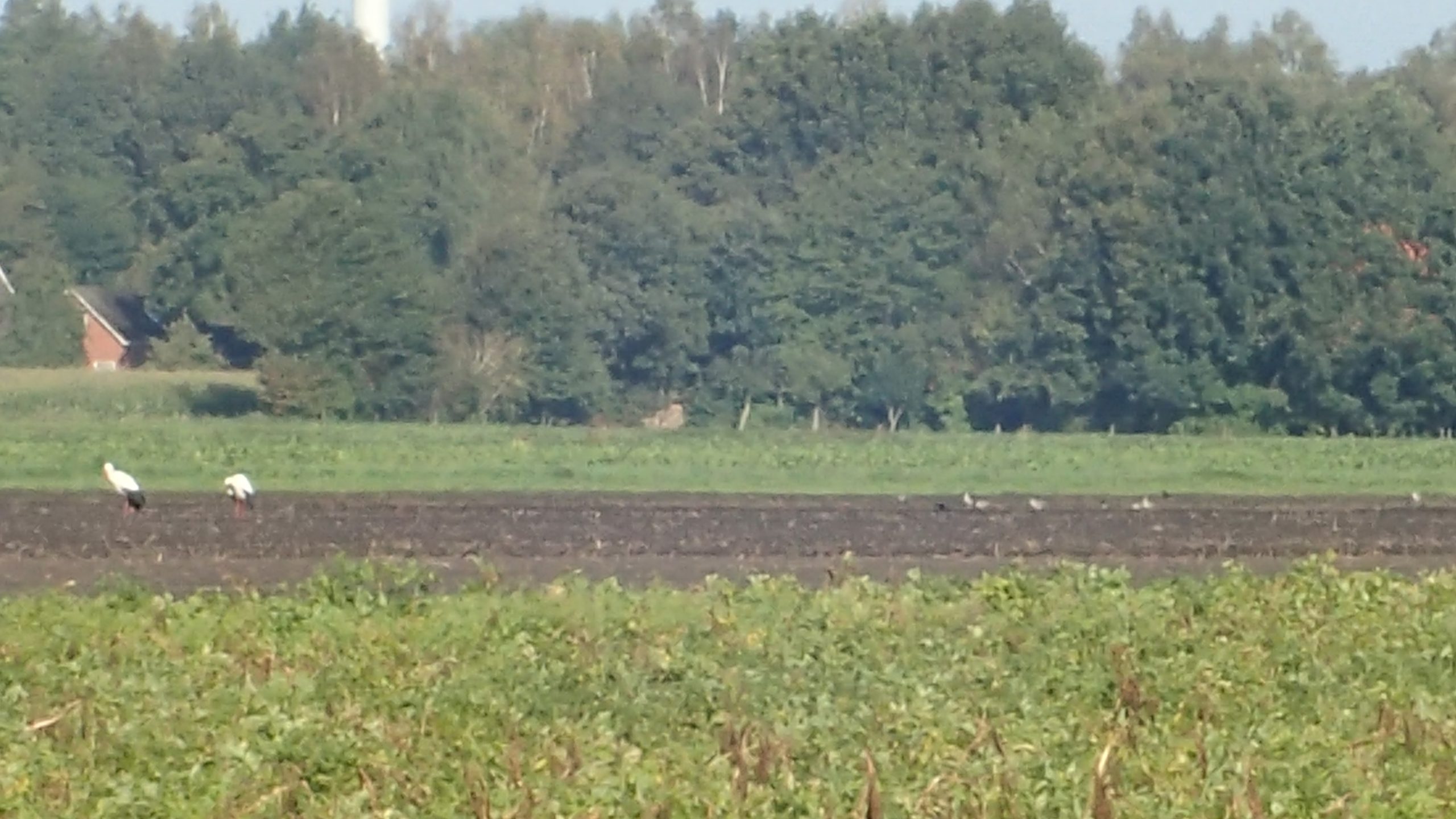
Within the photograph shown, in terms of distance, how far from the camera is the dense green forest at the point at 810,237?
6712cm

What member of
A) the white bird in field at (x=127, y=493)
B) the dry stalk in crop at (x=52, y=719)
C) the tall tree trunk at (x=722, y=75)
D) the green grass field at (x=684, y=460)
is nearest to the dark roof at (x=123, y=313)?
the green grass field at (x=684, y=460)

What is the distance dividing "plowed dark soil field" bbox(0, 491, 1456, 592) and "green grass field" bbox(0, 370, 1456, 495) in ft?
20.7

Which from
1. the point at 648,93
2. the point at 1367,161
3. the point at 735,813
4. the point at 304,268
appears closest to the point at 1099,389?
the point at 1367,161

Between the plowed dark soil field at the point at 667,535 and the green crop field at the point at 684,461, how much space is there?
20.9 feet

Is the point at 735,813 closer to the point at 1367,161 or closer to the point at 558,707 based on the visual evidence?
the point at 558,707

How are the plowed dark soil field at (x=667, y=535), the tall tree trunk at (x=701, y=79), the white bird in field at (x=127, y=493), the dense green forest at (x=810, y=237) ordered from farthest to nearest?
the tall tree trunk at (x=701, y=79)
the dense green forest at (x=810, y=237)
the white bird in field at (x=127, y=493)
the plowed dark soil field at (x=667, y=535)

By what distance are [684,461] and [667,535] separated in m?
18.6

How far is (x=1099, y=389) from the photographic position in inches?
2734

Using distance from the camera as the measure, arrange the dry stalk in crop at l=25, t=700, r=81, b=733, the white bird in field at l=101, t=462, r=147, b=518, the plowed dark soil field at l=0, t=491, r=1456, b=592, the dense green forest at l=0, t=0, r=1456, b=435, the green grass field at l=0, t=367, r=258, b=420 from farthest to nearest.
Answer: the dense green forest at l=0, t=0, r=1456, b=435 < the green grass field at l=0, t=367, r=258, b=420 < the white bird in field at l=101, t=462, r=147, b=518 < the plowed dark soil field at l=0, t=491, r=1456, b=592 < the dry stalk in crop at l=25, t=700, r=81, b=733

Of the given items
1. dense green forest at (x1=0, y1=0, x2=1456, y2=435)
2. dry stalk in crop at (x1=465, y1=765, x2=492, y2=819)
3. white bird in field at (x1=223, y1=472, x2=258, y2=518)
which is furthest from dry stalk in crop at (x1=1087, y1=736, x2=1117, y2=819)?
dense green forest at (x1=0, y1=0, x2=1456, y2=435)

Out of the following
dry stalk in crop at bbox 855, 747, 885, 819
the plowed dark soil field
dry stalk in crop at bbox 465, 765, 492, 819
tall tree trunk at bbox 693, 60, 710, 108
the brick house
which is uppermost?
tall tree trunk at bbox 693, 60, 710, 108

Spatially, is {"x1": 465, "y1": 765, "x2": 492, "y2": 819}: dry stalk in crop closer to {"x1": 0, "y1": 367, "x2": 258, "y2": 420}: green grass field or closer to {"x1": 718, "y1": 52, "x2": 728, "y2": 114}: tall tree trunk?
{"x1": 0, "y1": 367, "x2": 258, "y2": 420}: green grass field

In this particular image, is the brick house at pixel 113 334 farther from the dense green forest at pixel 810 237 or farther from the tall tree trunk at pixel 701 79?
the tall tree trunk at pixel 701 79

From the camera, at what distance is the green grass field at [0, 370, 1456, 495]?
4009cm
